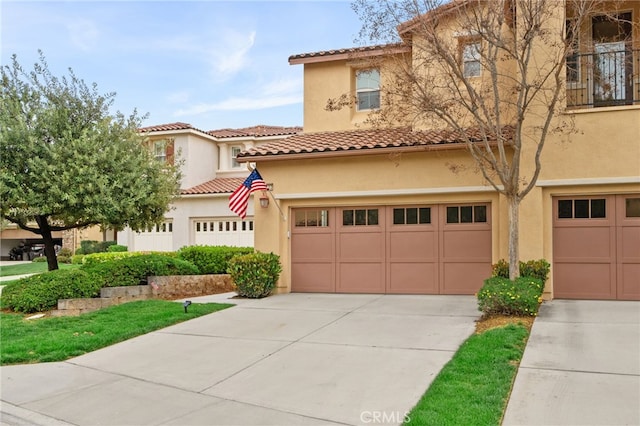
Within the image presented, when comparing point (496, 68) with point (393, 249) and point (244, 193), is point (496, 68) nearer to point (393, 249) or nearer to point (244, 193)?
point (393, 249)

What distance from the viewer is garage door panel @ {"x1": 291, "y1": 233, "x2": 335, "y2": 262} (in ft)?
43.0

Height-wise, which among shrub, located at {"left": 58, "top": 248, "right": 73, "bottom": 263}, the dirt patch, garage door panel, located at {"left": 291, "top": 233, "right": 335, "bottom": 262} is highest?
garage door panel, located at {"left": 291, "top": 233, "right": 335, "bottom": 262}

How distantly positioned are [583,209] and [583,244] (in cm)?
76

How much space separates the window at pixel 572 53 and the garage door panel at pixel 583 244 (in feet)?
11.1

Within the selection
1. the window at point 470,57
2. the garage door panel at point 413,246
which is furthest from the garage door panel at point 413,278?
the window at point 470,57

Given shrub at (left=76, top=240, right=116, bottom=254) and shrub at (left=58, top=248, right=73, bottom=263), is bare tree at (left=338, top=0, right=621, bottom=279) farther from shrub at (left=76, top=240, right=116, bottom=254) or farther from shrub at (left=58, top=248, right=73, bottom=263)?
shrub at (left=58, top=248, right=73, bottom=263)

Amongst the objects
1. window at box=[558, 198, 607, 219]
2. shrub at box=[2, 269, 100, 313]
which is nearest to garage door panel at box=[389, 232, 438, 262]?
window at box=[558, 198, 607, 219]

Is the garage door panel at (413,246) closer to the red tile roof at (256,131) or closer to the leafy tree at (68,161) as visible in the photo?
the leafy tree at (68,161)

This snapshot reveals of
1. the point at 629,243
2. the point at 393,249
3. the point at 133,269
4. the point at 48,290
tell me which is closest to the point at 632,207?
the point at 629,243

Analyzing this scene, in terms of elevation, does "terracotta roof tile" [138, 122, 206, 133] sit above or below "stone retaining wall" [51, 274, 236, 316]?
above

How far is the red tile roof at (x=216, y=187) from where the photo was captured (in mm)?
23047

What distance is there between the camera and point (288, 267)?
13.4m

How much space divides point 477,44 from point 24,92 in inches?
417

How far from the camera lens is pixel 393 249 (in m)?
12.5
